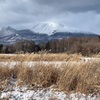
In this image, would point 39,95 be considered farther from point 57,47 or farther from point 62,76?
point 57,47

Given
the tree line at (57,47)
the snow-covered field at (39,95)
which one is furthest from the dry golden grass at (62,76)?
the tree line at (57,47)

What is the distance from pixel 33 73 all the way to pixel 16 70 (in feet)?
2.52

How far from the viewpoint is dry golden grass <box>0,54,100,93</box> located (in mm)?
6570

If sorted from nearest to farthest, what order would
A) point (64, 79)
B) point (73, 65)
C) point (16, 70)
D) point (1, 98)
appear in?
point (1, 98) < point (64, 79) < point (73, 65) < point (16, 70)

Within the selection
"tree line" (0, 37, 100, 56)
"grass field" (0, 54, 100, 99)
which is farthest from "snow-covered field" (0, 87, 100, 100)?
"tree line" (0, 37, 100, 56)

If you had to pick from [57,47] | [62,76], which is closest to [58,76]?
[62,76]

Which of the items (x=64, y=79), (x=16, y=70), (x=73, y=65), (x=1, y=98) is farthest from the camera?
(x=16, y=70)

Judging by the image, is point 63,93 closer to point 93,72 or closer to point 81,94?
point 81,94

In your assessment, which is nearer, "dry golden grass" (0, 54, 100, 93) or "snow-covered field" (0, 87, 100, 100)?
"snow-covered field" (0, 87, 100, 100)

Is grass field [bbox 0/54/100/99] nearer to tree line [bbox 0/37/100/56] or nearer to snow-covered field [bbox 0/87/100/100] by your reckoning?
snow-covered field [bbox 0/87/100/100]

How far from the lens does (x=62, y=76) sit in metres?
6.93

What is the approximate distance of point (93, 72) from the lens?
7152 millimetres

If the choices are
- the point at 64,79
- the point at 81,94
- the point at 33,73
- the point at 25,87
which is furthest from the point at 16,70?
the point at 81,94

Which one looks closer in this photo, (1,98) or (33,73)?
(1,98)
